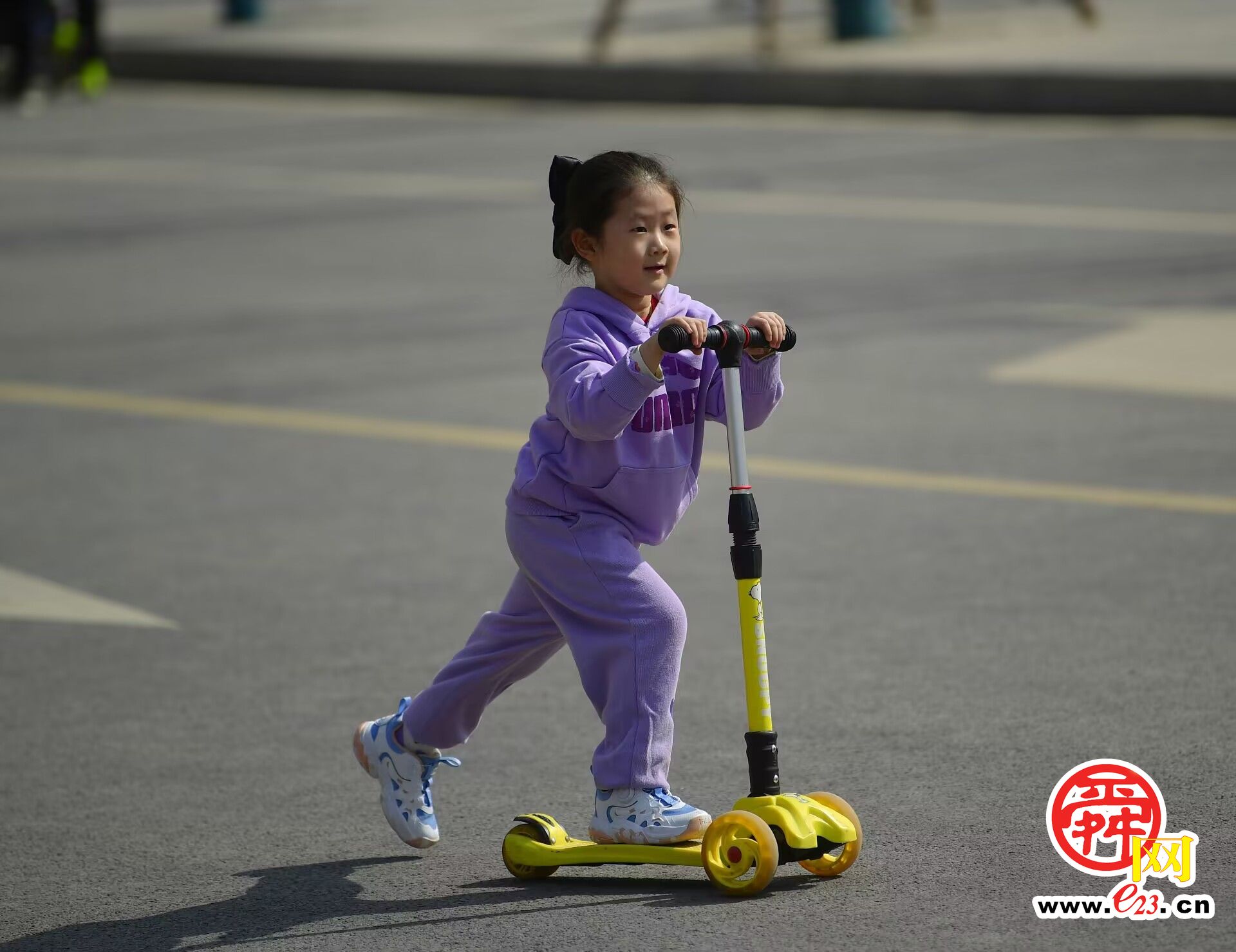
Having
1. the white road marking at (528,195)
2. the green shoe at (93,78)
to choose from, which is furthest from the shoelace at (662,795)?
the green shoe at (93,78)

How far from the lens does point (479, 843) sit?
15.7 ft

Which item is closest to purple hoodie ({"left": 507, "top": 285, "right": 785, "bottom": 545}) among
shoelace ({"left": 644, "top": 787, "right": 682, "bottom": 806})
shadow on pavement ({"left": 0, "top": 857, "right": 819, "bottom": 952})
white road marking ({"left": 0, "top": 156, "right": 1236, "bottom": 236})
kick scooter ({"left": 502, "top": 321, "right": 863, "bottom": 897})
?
kick scooter ({"left": 502, "top": 321, "right": 863, "bottom": 897})

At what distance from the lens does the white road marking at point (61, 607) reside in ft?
22.5

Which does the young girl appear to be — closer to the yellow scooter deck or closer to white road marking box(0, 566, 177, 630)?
the yellow scooter deck

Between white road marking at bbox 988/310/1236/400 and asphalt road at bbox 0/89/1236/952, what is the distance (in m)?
0.04

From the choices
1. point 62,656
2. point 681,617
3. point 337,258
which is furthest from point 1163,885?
point 337,258

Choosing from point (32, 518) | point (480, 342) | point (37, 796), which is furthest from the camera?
point (480, 342)

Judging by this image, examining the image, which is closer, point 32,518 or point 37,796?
point 37,796

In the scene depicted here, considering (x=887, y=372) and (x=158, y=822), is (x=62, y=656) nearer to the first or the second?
(x=158, y=822)

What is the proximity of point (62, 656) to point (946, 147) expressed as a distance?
1313 cm

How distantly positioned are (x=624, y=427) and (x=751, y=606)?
436 millimetres

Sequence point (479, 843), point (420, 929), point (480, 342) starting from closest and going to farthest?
point (420, 929) < point (479, 843) < point (480, 342)

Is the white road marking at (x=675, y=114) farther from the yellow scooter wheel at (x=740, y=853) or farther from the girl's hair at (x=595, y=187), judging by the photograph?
the yellow scooter wheel at (x=740, y=853)

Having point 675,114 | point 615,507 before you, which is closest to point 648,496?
point 615,507
